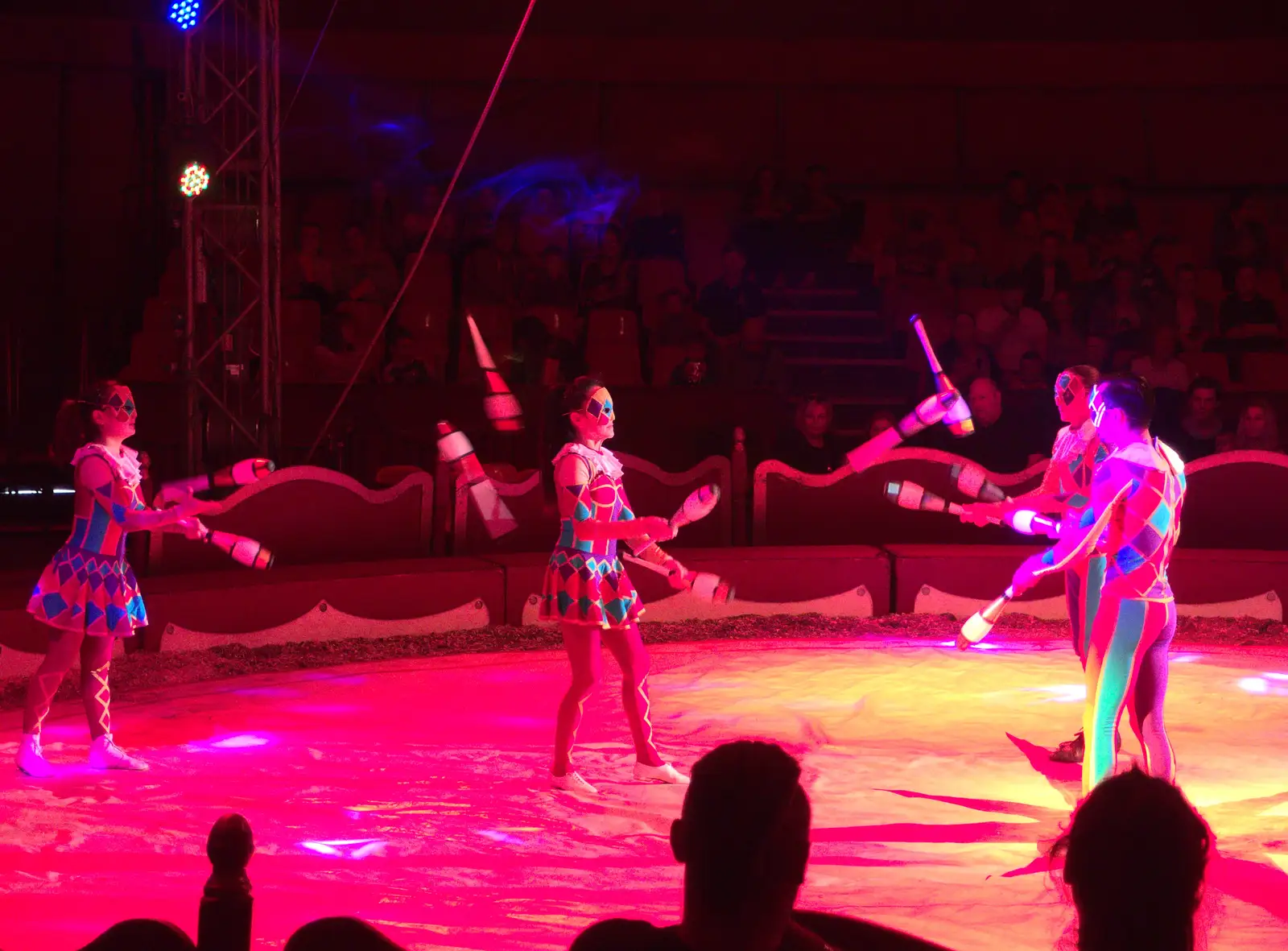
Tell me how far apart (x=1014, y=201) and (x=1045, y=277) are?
112 cm

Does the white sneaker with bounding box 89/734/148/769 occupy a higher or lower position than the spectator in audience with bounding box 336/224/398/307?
lower

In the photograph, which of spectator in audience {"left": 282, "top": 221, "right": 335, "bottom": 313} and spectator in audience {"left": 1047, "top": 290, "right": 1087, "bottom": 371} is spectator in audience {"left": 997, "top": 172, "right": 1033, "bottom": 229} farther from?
spectator in audience {"left": 282, "top": 221, "right": 335, "bottom": 313}

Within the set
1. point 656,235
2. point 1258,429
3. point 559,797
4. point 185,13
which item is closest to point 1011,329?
point 1258,429

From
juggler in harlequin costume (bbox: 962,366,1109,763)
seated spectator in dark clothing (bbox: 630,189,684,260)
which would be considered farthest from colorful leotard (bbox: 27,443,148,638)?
seated spectator in dark clothing (bbox: 630,189,684,260)

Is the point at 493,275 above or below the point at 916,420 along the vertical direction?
above

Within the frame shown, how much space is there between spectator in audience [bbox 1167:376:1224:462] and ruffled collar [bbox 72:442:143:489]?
7.41 metres

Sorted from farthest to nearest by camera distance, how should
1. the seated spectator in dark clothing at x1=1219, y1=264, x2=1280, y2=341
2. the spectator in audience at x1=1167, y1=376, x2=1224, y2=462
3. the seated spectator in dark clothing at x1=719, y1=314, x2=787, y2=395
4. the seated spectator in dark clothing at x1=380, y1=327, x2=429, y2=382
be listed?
the seated spectator in dark clothing at x1=1219, y1=264, x2=1280, y2=341 < the seated spectator in dark clothing at x1=719, y1=314, x2=787, y2=395 < the seated spectator in dark clothing at x1=380, y1=327, x2=429, y2=382 < the spectator in audience at x1=1167, y1=376, x2=1224, y2=462

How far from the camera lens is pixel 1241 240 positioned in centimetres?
1295

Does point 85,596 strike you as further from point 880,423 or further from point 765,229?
point 765,229

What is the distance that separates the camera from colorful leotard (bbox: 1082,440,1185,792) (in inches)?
178

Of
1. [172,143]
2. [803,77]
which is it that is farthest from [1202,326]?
[172,143]

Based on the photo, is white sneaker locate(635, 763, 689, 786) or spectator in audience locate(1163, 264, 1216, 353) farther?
spectator in audience locate(1163, 264, 1216, 353)

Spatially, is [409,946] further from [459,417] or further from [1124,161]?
[1124,161]

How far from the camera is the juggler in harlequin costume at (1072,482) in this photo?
562cm
